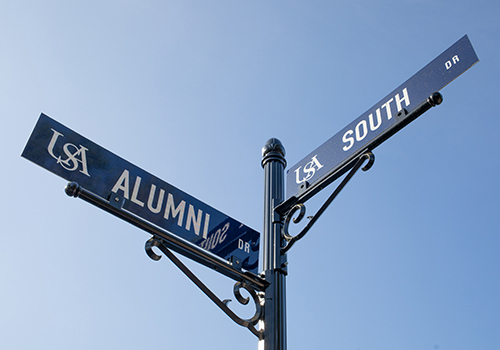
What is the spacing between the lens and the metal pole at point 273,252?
347cm

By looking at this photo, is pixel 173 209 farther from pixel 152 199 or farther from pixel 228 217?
pixel 228 217

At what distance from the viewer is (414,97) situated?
11.7 feet

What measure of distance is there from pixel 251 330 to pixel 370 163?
1504 mm

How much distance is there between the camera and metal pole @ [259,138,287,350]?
347 cm

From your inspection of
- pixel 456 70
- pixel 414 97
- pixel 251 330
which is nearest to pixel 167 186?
pixel 251 330

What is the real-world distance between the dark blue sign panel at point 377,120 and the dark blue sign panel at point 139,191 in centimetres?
64

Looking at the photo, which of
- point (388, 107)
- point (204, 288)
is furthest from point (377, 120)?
point (204, 288)

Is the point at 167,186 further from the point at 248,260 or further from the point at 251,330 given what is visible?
the point at 251,330

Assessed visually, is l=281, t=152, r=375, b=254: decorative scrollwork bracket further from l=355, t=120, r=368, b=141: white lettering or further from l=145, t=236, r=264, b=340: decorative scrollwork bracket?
l=145, t=236, r=264, b=340: decorative scrollwork bracket

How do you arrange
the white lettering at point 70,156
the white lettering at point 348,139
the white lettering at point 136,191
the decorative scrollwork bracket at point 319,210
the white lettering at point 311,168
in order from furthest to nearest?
the white lettering at point 311,168, the white lettering at point 348,139, the decorative scrollwork bracket at point 319,210, the white lettering at point 136,191, the white lettering at point 70,156

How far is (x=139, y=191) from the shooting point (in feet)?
11.9

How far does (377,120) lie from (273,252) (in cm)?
132

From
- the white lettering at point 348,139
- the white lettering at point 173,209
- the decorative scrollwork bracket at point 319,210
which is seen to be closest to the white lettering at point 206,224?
the white lettering at point 173,209

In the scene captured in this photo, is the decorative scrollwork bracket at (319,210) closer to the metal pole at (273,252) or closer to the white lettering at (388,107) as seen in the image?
the metal pole at (273,252)
